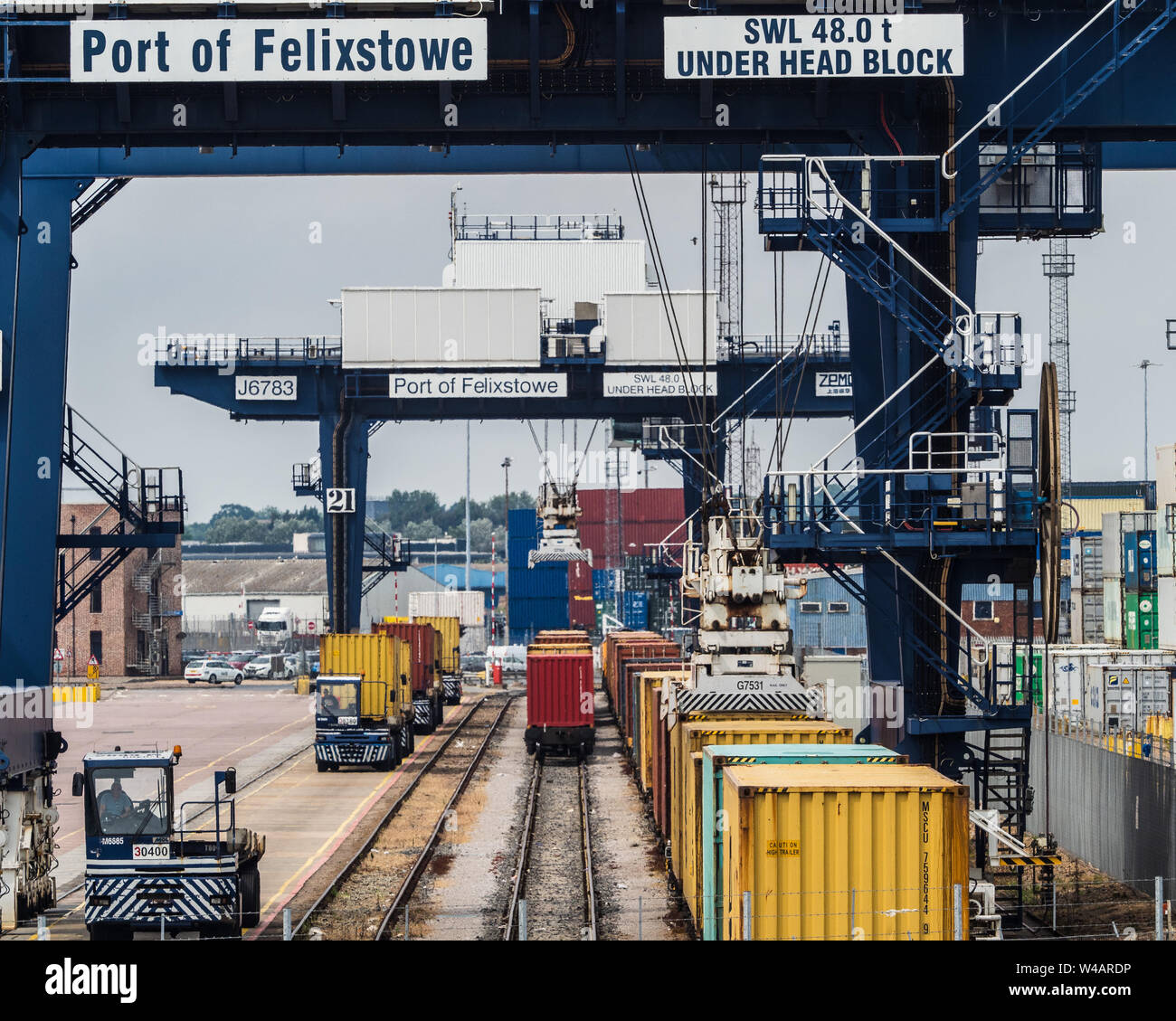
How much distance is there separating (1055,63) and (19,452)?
17.2 m

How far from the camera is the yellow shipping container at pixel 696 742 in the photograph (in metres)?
19.8

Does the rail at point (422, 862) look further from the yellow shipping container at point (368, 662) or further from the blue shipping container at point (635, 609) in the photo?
the blue shipping container at point (635, 609)

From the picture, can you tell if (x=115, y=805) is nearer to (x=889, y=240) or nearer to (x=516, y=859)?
(x=516, y=859)

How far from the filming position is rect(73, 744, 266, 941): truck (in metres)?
18.8

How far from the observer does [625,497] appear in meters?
116

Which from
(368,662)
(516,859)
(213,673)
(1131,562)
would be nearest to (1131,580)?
(1131,562)

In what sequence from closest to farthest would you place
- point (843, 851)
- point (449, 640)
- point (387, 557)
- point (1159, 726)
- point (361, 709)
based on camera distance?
point (843, 851) < point (1159, 726) < point (361, 709) < point (449, 640) < point (387, 557)

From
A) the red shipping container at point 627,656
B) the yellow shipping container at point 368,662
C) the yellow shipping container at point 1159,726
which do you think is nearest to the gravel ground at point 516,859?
the yellow shipping container at point 368,662

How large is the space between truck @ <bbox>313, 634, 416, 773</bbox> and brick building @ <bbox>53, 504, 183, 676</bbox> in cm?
4748

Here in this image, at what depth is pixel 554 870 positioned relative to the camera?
27078 millimetres

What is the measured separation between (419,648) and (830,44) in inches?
1303
